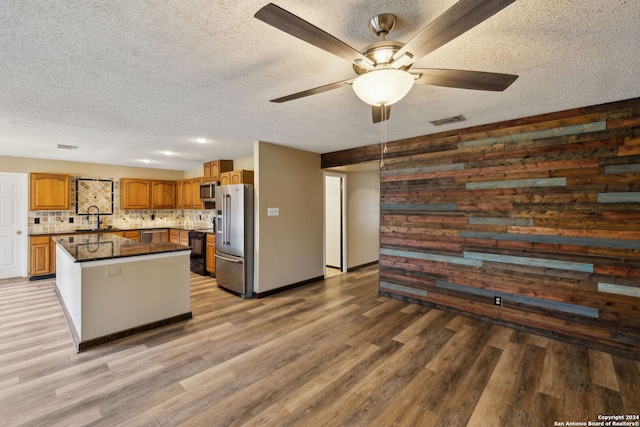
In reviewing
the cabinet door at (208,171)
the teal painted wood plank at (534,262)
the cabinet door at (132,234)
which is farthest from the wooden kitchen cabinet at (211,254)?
the teal painted wood plank at (534,262)

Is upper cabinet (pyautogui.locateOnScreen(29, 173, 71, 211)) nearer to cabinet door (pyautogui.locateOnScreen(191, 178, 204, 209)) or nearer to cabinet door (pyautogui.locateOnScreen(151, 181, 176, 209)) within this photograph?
cabinet door (pyautogui.locateOnScreen(151, 181, 176, 209))

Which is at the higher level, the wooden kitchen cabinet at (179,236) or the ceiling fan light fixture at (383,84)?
the ceiling fan light fixture at (383,84)

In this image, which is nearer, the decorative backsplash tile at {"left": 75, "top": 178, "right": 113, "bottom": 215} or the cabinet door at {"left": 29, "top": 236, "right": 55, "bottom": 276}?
the cabinet door at {"left": 29, "top": 236, "right": 55, "bottom": 276}

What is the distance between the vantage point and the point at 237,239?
174 inches

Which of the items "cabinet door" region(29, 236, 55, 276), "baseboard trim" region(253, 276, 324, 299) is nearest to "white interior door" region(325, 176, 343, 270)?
"baseboard trim" region(253, 276, 324, 299)

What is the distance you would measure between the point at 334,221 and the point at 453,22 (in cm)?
520

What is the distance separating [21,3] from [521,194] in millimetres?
4296

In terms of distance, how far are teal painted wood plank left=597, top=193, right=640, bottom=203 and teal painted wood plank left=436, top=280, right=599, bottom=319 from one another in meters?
1.10

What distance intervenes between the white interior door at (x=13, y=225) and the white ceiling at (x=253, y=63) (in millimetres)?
2829

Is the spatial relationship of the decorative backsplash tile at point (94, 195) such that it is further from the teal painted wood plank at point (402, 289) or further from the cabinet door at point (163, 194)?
the teal painted wood plank at point (402, 289)

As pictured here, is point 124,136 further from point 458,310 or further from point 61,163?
point 458,310

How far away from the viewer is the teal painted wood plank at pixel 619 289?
8.60 ft

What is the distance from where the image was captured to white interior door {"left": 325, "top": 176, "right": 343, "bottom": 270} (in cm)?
606

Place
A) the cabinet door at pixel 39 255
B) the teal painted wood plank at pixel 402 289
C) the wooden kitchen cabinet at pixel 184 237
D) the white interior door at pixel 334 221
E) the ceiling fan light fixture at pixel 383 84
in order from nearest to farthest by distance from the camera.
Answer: the ceiling fan light fixture at pixel 383 84 → the teal painted wood plank at pixel 402 289 → the cabinet door at pixel 39 255 → the white interior door at pixel 334 221 → the wooden kitchen cabinet at pixel 184 237
